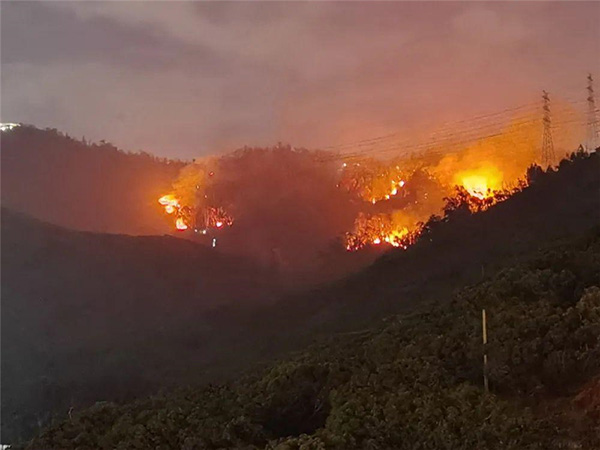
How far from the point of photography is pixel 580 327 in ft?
13.1

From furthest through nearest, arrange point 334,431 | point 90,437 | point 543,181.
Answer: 1. point 543,181
2. point 90,437
3. point 334,431

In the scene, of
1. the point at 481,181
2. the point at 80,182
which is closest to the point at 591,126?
the point at 481,181

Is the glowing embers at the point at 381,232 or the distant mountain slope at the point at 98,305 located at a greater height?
the glowing embers at the point at 381,232

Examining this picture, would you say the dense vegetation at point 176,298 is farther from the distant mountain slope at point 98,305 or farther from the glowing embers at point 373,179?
the glowing embers at point 373,179

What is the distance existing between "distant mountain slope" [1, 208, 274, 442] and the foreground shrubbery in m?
2.57

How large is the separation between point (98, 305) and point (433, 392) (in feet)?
19.0

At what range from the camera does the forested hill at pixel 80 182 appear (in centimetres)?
1014

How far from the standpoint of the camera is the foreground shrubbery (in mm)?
3590

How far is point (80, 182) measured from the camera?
11195 millimetres

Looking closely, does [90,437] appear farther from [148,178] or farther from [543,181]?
[148,178]

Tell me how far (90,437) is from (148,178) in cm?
603

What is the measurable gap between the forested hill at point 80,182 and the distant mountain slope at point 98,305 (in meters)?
0.69

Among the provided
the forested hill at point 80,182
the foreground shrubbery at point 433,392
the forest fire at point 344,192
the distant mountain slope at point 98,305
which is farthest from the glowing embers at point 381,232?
the forested hill at point 80,182

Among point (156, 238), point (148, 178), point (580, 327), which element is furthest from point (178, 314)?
point (580, 327)
